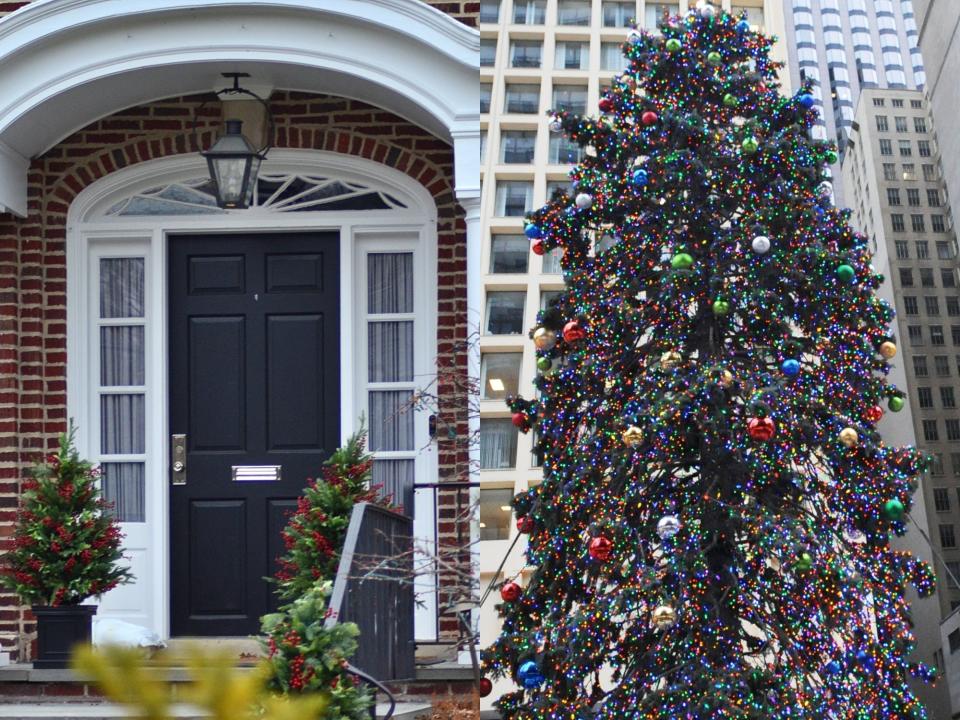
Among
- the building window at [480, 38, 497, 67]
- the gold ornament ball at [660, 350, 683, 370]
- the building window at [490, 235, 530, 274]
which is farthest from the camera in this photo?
the building window at [480, 38, 497, 67]

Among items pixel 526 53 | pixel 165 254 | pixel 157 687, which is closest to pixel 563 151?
pixel 526 53

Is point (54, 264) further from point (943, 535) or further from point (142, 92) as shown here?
point (943, 535)

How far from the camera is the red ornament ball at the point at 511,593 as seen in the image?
551 cm

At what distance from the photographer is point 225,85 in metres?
6.23

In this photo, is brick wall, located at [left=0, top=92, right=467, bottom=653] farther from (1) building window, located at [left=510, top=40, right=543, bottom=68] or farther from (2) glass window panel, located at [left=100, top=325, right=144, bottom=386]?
(1) building window, located at [left=510, top=40, right=543, bottom=68]

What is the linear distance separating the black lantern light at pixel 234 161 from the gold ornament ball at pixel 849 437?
10.6 ft

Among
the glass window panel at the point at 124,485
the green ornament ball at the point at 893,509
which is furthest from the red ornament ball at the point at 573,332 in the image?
the glass window panel at the point at 124,485

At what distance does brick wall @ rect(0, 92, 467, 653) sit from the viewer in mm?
6414

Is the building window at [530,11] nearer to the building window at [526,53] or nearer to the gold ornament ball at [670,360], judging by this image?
the building window at [526,53]

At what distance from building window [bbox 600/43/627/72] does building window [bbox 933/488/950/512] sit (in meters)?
2.65

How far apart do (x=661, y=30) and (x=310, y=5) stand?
1.77 m

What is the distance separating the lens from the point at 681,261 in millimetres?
5352

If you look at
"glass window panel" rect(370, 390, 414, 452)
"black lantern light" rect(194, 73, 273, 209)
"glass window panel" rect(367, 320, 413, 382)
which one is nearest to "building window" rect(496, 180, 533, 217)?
"glass window panel" rect(367, 320, 413, 382)

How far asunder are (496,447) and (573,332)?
0.69 m
